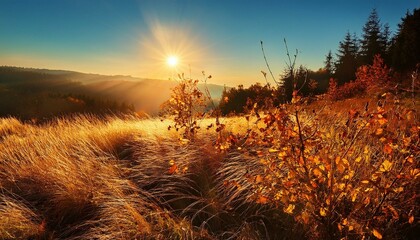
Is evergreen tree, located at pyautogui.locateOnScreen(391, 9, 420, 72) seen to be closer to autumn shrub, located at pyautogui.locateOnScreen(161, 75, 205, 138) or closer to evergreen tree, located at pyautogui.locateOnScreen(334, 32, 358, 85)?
evergreen tree, located at pyautogui.locateOnScreen(334, 32, 358, 85)

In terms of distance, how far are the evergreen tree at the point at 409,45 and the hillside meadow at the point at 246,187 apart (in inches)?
974

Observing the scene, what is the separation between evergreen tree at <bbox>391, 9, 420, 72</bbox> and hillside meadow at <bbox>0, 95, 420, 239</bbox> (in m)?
24.7

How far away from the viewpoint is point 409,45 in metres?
25.9

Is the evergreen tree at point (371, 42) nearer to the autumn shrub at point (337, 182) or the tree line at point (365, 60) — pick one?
the tree line at point (365, 60)

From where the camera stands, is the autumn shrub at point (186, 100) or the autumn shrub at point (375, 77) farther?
the autumn shrub at point (186, 100)

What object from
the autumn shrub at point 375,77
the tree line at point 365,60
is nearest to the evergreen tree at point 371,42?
the tree line at point 365,60

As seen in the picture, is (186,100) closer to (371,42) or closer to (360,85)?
(360,85)

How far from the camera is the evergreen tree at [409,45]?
25.8 m

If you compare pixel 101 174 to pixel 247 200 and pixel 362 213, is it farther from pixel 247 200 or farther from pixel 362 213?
pixel 362 213

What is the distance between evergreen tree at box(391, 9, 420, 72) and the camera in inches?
1016

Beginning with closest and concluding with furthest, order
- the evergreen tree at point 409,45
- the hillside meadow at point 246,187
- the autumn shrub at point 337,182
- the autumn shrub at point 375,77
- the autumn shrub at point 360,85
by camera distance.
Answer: the autumn shrub at point 337,182
the hillside meadow at point 246,187
the autumn shrub at point 375,77
the autumn shrub at point 360,85
the evergreen tree at point 409,45

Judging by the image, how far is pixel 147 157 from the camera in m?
5.69

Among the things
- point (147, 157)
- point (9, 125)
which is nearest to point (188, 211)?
point (147, 157)

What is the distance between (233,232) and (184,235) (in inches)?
19.3
